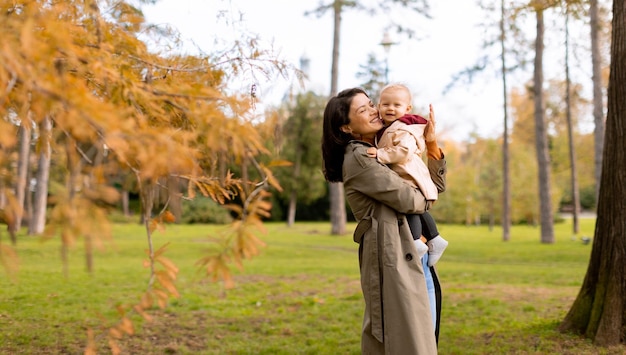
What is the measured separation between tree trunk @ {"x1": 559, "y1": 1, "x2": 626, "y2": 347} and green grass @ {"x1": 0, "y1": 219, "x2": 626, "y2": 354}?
0.21 m

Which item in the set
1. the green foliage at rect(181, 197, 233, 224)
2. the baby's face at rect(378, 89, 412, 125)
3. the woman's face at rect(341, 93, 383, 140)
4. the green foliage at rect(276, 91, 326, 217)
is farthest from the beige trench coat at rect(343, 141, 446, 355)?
the green foliage at rect(181, 197, 233, 224)

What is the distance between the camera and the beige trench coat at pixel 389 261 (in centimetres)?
267

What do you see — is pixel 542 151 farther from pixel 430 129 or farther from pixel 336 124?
pixel 336 124

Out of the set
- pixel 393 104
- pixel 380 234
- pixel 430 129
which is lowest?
pixel 380 234

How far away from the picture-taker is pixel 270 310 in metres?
6.46

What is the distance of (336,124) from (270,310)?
13.2ft

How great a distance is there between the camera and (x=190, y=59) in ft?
10.3

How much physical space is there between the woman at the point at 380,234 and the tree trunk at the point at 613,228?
6.56 ft

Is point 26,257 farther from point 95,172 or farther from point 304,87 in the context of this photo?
point 95,172

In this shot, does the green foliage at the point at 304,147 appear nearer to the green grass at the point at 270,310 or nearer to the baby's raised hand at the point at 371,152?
the green grass at the point at 270,310

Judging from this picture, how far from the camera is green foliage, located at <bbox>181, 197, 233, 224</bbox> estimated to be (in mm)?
29719

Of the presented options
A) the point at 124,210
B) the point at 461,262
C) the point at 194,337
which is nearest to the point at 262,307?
the point at 194,337

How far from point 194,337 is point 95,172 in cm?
375

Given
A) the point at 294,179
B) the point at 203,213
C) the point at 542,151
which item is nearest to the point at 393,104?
the point at 542,151
